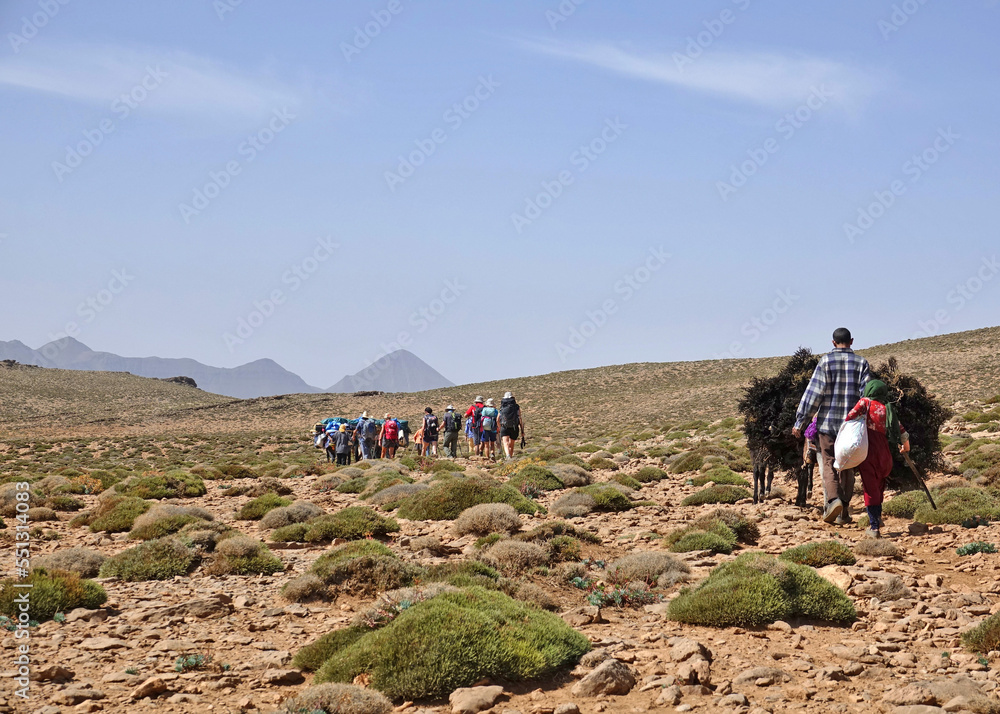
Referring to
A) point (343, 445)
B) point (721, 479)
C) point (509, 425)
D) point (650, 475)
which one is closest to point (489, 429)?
point (509, 425)

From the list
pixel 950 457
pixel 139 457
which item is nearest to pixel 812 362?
pixel 950 457

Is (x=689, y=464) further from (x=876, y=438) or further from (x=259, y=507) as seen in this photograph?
(x=876, y=438)

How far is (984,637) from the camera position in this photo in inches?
235

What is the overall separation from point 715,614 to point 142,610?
5734 millimetres

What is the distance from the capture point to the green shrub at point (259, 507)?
597 inches

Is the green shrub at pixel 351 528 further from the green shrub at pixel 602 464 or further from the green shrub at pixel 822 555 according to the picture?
the green shrub at pixel 602 464

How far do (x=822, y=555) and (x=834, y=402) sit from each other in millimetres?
2129

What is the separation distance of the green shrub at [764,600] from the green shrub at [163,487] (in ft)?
46.0

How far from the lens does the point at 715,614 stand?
23.3 feet

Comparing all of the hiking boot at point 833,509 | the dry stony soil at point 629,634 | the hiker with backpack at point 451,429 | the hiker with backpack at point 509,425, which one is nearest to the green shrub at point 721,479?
the dry stony soil at point 629,634

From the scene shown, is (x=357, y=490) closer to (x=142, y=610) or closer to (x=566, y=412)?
(x=142, y=610)

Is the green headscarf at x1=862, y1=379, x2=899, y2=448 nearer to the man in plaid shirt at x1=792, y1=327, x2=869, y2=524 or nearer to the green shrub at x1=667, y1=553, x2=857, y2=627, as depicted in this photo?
the man in plaid shirt at x1=792, y1=327, x2=869, y2=524

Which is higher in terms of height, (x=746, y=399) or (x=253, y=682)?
(x=746, y=399)

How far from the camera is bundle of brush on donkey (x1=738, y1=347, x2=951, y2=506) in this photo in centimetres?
1169
